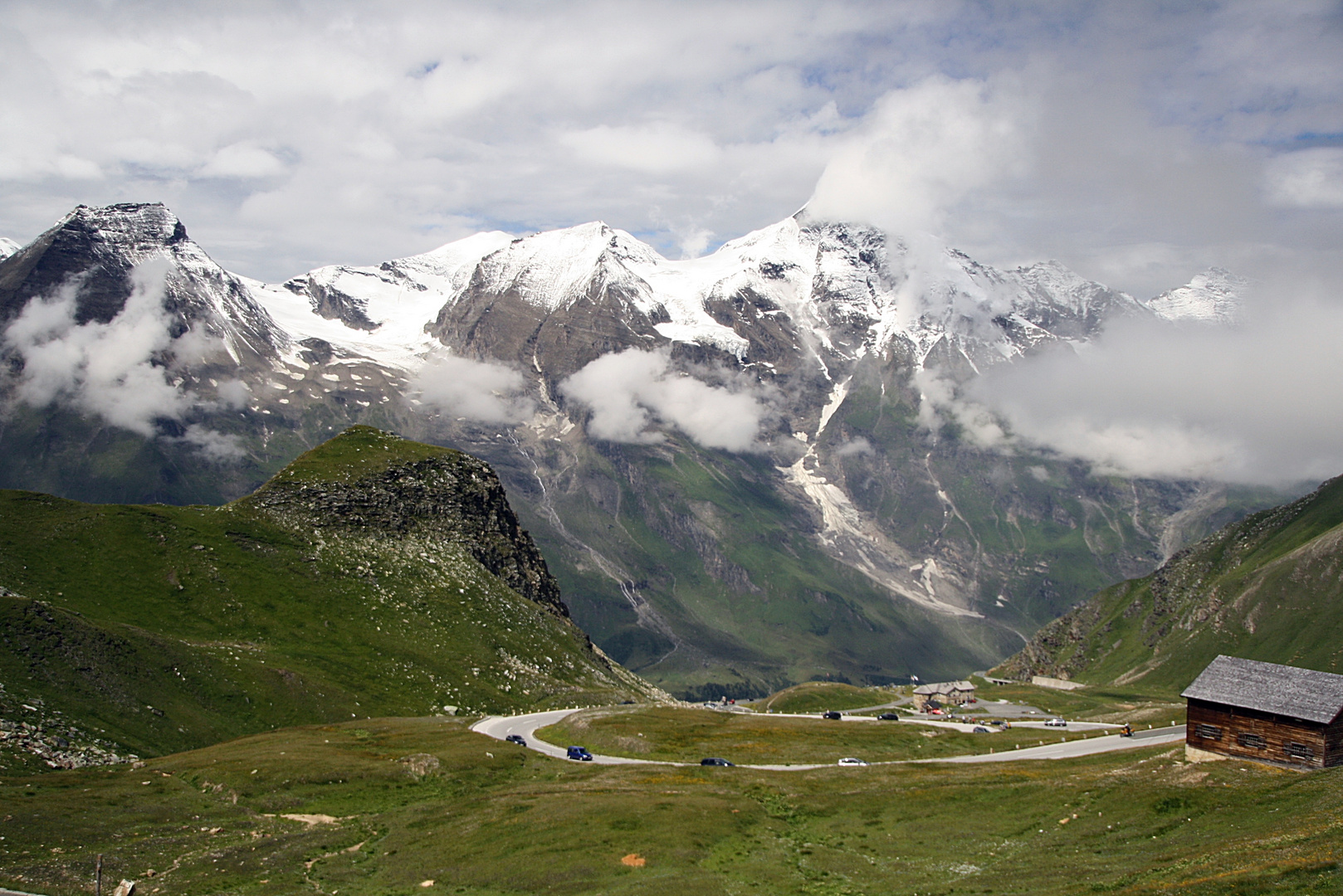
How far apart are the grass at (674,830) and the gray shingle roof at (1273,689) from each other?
18.9ft

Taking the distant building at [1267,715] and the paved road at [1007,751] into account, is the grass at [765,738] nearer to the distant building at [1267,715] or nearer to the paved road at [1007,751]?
the paved road at [1007,751]

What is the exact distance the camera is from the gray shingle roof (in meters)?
65.4

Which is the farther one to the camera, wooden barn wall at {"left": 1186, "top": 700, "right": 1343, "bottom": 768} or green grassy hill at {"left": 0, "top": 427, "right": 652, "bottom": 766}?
green grassy hill at {"left": 0, "top": 427, "right": 652, "bottom": 766}

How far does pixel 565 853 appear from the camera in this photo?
55688mm

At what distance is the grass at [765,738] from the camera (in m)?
99.9

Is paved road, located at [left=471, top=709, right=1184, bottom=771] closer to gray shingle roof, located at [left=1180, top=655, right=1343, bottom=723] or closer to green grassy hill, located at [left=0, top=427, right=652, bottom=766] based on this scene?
gray shingle roof, located at [left=1180, top=655, right=1343, bottom=723]

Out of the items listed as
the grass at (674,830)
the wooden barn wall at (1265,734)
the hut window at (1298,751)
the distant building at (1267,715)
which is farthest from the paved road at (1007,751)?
the hut window at (1298,751)

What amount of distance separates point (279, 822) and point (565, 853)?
2432 cm

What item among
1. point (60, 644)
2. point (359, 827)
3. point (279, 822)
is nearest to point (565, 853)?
point (359, 827)

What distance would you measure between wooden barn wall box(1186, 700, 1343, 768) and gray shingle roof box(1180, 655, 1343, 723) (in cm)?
64

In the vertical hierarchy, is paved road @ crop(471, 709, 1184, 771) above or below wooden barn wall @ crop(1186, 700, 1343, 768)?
below

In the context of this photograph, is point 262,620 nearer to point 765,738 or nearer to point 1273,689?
point 765,738

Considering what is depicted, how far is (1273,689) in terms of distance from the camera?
6881 cm

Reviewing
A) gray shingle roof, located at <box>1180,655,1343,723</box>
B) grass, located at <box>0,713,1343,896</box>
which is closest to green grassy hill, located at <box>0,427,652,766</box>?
grass, located at <box>0,713,1343,896</box>
